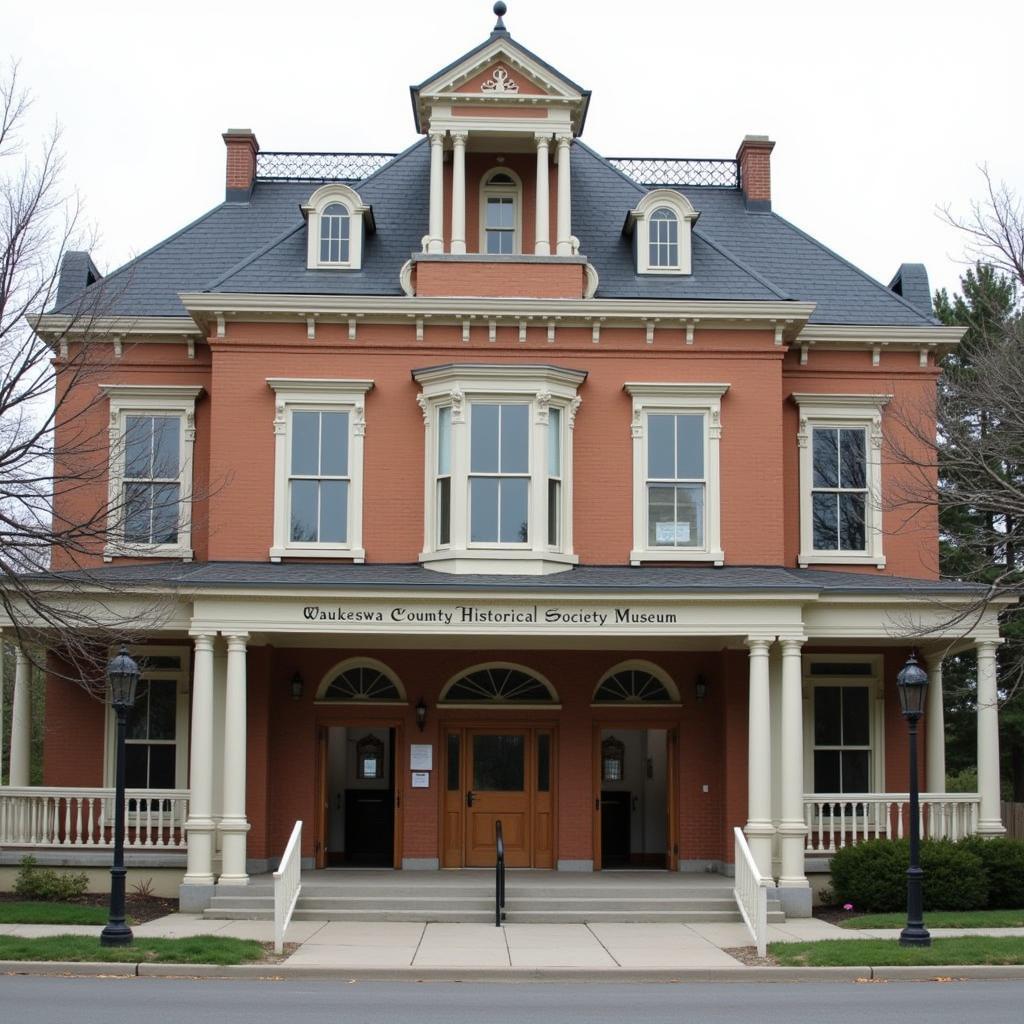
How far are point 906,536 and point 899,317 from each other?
3.74m

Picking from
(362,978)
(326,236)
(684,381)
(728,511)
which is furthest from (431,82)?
(362,978)

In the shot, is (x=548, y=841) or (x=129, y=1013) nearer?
(x=129, y=1013)

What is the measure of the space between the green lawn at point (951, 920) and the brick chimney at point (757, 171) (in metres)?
14.0

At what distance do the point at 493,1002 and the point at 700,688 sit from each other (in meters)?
10.6

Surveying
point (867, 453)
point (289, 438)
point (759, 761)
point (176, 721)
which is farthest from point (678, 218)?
point (176, 721)

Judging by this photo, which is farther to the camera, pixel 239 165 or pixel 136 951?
pixel 239 165

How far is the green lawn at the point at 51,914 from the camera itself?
62.3 ft

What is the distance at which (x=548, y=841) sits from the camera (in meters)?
24.3

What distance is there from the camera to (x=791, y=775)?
21234 millimetres

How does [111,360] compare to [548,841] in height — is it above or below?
above

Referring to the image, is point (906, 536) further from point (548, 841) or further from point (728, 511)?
point (548, 841)

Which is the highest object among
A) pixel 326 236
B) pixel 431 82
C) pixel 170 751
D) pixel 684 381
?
pixel 431 82

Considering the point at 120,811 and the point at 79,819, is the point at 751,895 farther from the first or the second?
the point at 79,819

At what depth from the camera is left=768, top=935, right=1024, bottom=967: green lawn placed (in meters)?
16.2
